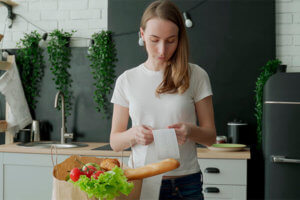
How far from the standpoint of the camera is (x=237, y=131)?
2.83 meters

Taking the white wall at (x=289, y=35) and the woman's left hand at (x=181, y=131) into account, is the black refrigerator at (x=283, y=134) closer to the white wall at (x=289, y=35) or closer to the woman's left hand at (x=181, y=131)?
the white wall at (x=289, y=35)

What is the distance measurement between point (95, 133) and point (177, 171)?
1.98m

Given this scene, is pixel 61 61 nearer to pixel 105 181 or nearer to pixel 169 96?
pixel 169 96

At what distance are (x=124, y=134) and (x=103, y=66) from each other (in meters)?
1.84

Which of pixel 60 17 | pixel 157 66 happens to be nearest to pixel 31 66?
pixel 60 17

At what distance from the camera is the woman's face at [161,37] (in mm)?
1315

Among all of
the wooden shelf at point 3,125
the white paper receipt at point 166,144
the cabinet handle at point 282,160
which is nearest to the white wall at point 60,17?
the wooden shelf at point 3,125

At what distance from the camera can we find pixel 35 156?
269 cm

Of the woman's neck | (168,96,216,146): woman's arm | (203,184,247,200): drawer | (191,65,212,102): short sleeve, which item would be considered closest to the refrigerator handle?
(203,184,247,200): drawer

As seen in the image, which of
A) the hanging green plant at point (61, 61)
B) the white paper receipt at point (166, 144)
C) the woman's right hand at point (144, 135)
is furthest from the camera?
the hanging green plant at point (61, 61)

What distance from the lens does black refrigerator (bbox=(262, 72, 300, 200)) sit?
2.39 m

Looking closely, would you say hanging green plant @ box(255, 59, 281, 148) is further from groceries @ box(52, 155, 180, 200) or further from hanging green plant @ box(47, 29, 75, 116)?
groceries @ box(52, 155, 180, 200)

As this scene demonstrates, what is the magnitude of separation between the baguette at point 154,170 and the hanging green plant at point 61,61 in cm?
235

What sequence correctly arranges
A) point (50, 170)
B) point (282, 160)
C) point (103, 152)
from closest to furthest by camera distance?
point (282, 160), point (103, 152), point (50, 170)
